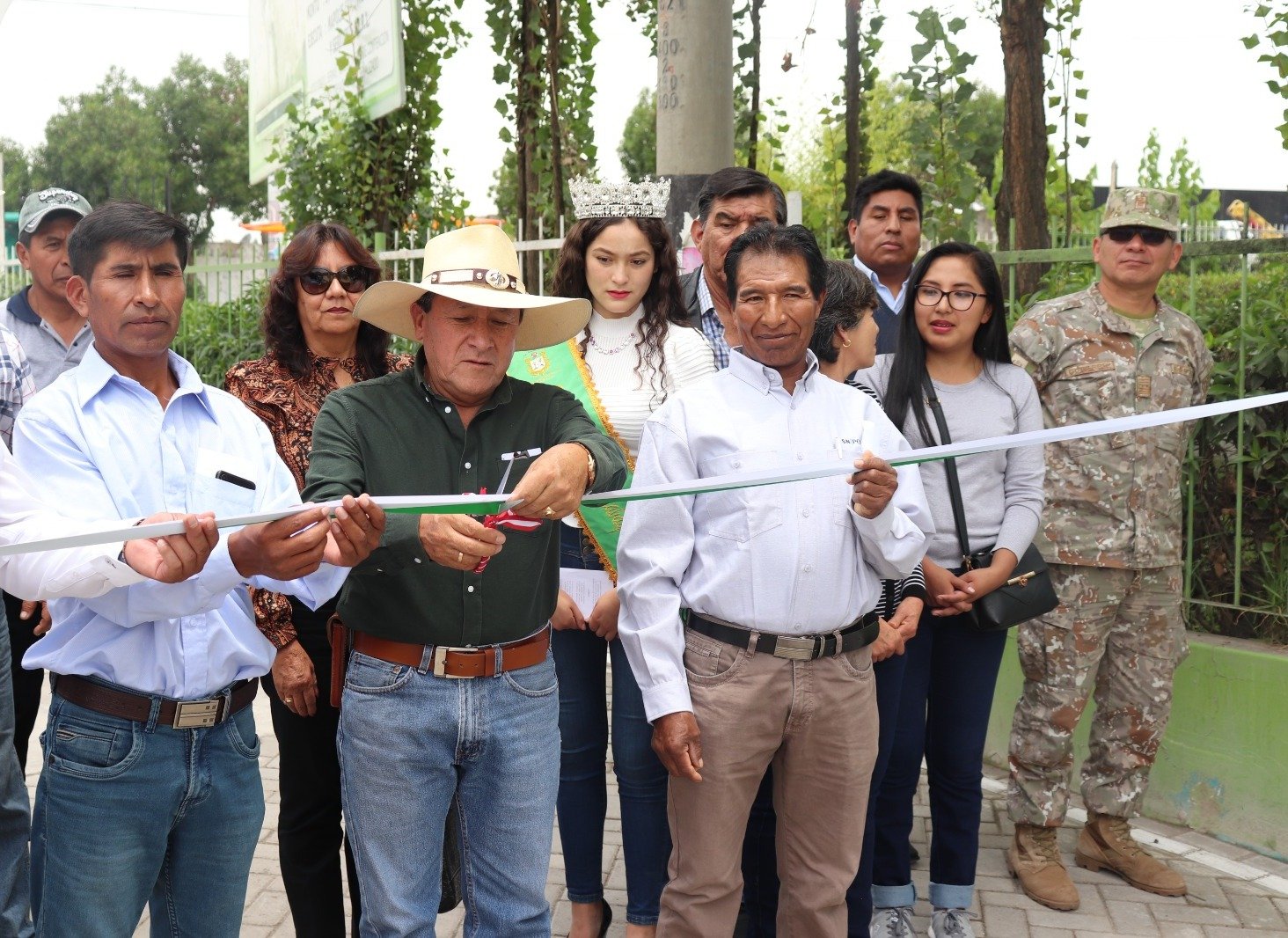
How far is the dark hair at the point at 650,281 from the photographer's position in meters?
3.77

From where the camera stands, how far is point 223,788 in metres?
2.68

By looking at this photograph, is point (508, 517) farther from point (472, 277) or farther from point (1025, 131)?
point (1025, 131)

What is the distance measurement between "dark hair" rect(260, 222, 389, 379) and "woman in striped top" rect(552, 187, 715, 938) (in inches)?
23.4

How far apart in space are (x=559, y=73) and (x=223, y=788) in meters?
6.73

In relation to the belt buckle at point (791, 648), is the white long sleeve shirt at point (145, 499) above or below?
above

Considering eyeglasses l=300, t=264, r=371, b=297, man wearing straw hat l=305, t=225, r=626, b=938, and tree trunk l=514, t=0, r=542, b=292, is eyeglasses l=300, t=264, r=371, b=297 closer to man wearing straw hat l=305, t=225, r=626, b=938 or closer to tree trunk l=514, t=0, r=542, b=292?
man wearing straw hat l=305, t=225, r=626, b=938

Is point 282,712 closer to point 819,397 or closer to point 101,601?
point 101,601

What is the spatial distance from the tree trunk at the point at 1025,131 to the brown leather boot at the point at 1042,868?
252cm

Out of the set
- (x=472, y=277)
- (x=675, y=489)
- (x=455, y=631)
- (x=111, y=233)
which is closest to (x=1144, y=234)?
(x=675, y=489)

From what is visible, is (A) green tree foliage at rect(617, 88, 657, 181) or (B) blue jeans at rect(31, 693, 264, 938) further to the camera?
(A) green tree foliage at rect(617, 88, 657, 181)

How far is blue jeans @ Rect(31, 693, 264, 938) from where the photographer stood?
8.27 ft

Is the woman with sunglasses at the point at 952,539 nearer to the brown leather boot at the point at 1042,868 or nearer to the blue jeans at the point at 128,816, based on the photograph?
the brown leather boot at the point at 1042,868

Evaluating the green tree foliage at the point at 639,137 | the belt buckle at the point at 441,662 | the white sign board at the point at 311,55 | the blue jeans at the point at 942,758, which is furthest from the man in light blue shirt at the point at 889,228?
the green tree foliage at the point at 639,137

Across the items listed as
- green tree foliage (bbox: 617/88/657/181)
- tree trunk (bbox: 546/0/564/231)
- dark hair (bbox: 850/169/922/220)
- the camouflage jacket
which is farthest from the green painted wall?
green tree foliage (bbox: 617/88/657/181)
